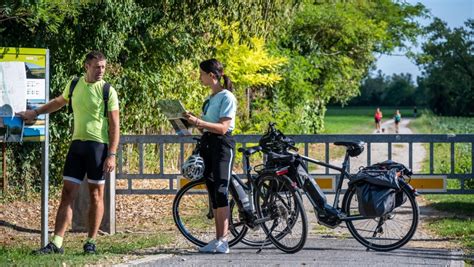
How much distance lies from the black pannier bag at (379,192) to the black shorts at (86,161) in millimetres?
2499

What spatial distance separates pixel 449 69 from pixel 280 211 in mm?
95781

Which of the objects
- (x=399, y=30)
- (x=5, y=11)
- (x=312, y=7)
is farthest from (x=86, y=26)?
(x=399, y=30)

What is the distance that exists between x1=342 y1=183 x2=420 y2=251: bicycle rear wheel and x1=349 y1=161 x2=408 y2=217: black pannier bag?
102 millimetres

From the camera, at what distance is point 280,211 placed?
9.31 m

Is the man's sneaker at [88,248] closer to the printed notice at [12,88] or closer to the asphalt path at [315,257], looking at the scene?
the asphalt path at [315,257]

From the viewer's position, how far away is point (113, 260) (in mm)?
8727

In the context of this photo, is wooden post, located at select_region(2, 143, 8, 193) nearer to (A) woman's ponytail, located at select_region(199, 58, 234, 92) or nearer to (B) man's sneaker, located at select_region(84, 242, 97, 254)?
(B) man's sneaker, located at select_region(84, 242, 97, 254)

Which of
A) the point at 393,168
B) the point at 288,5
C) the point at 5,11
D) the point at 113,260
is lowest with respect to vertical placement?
the point at 113,260

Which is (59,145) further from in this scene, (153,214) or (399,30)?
(399,30)

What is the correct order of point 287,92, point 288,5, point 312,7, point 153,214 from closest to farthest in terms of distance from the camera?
1. point 153,214
2. point 288,5
3. point 287,92
4. point 312,7

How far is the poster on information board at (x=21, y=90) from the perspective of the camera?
9.29m

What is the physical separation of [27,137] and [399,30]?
33.3 metres

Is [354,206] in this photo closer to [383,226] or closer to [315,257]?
[383,226]

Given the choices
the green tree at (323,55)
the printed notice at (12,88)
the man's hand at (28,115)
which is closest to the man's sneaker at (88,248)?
the man's hand at (28,115)
